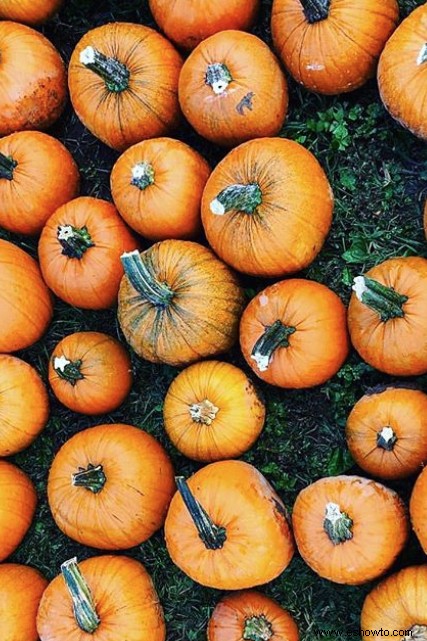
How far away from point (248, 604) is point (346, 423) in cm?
77

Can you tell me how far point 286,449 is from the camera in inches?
119

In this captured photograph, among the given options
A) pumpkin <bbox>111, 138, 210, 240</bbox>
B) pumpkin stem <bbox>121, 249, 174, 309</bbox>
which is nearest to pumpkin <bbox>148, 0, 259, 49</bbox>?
pumpkin <bbox>111, 138, 210, 240</bbox>

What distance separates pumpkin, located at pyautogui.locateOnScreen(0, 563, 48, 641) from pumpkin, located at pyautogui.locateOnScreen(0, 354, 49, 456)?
0.51 m

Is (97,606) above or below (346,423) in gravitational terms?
below

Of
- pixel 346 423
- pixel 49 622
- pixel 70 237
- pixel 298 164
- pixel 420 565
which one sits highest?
pixel 298 164

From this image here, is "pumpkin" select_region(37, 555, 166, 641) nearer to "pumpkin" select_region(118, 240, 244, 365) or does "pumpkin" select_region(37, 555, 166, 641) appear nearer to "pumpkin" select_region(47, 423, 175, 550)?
"pumpkin" select_region(47, 423, 175, 550)

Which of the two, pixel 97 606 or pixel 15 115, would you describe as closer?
pixel 97 606

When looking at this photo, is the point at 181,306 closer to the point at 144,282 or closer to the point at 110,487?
the point at 144,282

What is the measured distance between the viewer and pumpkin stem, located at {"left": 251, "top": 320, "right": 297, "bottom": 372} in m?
2.62

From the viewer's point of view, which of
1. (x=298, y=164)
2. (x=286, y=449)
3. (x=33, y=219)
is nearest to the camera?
(x=298, y=164)

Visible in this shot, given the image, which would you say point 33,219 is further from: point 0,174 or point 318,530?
point 318,530

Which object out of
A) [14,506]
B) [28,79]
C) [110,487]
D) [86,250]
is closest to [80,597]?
[110,487]

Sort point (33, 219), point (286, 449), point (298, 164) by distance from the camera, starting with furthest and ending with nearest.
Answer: point (33, 219)
point (286, 449)
point (298, 164)

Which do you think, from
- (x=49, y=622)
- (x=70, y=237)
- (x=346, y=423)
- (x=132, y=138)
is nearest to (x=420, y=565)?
(x=346, y=423)
